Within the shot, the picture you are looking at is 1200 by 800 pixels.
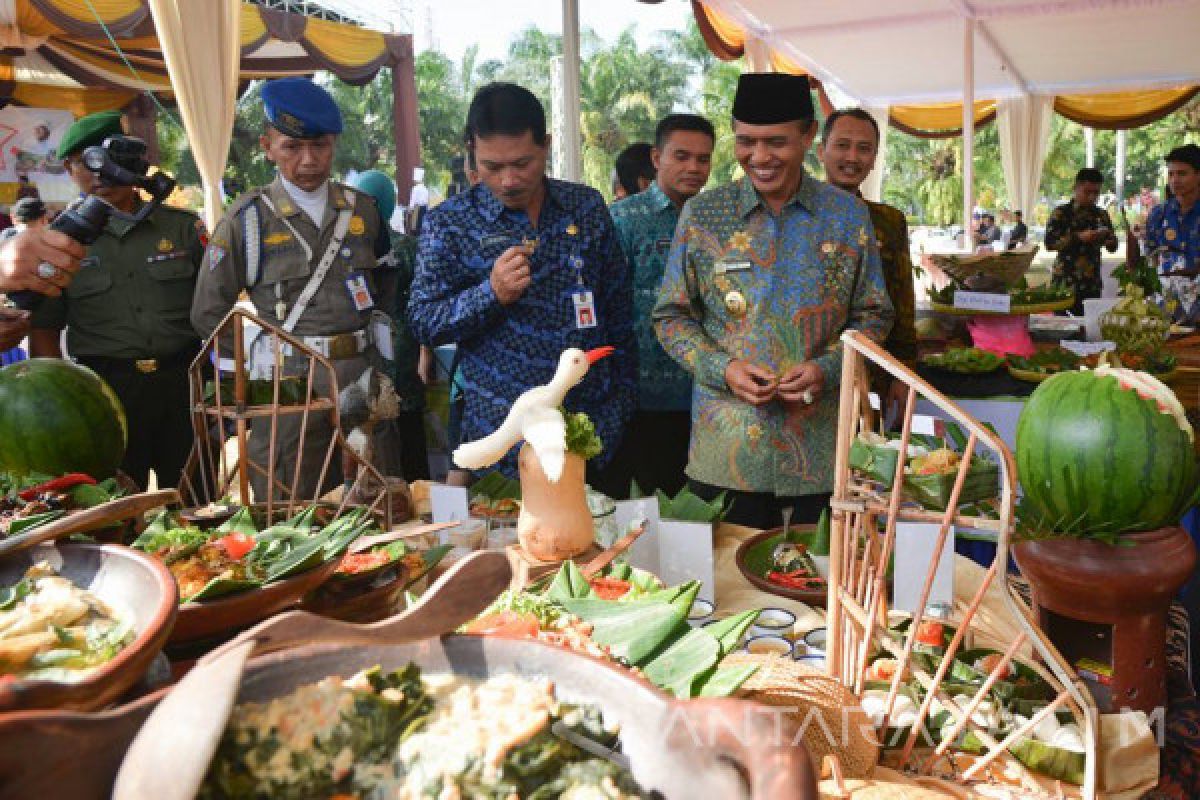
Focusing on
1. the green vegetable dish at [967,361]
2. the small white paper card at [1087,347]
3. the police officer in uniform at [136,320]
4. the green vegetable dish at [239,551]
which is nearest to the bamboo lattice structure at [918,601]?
the green vegetable dish at [239,551]

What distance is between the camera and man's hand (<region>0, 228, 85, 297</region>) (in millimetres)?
1705

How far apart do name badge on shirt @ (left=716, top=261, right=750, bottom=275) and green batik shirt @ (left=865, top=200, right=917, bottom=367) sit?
1046mm

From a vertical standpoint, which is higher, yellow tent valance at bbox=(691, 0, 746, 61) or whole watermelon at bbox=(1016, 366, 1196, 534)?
yellow tent valance at bbox=(691, 0, 746, 61)

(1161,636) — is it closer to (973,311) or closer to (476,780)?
(476,780)

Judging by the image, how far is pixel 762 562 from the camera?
2088 mm

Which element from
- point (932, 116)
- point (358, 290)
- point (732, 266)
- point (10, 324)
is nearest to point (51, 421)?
point (10, 324)

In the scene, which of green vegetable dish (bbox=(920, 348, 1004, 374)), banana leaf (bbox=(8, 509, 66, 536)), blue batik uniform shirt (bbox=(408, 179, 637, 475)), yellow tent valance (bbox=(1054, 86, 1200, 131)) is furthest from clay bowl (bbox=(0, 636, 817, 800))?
yellow tent valance (bbox=(1054, 86, 1200, 131))

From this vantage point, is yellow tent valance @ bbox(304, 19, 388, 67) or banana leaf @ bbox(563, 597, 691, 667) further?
yellow tent valance @ bbox(304, 19, 388, 67)

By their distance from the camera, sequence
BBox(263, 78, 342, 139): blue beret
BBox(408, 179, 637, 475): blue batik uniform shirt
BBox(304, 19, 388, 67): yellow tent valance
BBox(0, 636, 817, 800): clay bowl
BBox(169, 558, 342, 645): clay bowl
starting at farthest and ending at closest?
BBox(304, 19, 388, 67): yellow tent valance, BBox(263, 78, 342, 139): blue beret, BBox(408, 179, 637, 475): blue batik uniform shirt, BBox(169, 558, 342, 645): clay bowl, BBox(0, 636, 817, 800): clay bowl

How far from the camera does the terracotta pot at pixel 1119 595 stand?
150cm

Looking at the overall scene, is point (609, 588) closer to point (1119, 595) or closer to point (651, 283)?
point (1119, 595)

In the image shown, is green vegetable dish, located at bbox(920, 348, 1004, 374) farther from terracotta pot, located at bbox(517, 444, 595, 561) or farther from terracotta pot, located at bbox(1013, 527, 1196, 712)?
terracotta pot, located at bbox(517, 444, 595, 561)

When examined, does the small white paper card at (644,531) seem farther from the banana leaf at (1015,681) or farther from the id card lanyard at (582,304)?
the id card lanyard at (582,304)

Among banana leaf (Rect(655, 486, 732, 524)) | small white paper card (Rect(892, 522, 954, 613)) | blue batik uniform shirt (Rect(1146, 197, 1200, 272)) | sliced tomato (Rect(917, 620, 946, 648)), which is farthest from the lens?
blue batik uniform shirt (Rect(1146, 197, 1200, 272))
